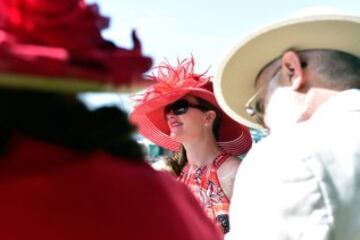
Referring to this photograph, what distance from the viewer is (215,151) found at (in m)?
3.22

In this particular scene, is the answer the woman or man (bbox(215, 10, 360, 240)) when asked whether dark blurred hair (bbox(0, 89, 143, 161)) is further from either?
the woman

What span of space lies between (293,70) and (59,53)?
978mm

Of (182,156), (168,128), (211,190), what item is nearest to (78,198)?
(211,190)

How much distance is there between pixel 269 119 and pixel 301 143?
307 mm

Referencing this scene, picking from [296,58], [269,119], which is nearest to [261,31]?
[296,58]

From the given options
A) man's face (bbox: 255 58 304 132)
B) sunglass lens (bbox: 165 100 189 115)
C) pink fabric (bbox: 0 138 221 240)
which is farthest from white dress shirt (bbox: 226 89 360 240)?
sunglass lens (bbox: 165 100 189 115)

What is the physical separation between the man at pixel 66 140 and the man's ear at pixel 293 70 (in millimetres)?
822

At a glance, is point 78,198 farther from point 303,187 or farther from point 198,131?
point 198,131

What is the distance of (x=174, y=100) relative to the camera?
3246 millimetres

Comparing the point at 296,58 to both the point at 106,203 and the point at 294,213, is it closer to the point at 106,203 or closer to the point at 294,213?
the point at 294,213

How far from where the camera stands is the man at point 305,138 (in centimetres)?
141

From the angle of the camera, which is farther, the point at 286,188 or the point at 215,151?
the point at 215,151

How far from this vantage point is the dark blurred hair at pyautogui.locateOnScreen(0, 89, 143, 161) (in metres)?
0.84

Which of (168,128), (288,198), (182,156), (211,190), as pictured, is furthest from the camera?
(168,128)
